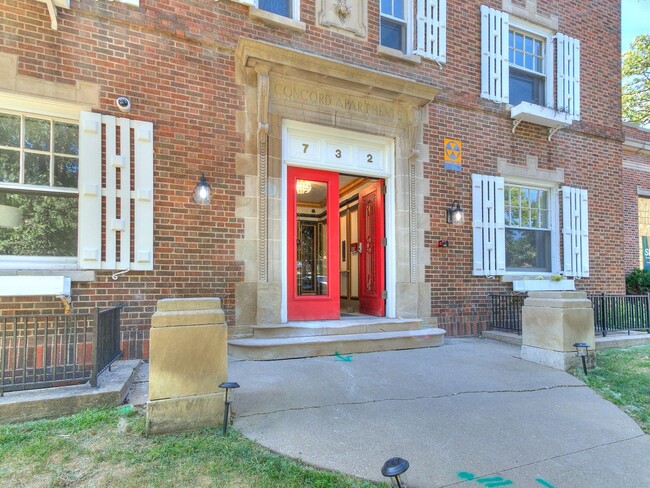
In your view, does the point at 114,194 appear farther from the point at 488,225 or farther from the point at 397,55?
the point at 488,225

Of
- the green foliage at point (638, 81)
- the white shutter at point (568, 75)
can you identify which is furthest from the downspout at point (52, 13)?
the green foliage at point (638, 81)

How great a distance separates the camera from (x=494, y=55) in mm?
7719

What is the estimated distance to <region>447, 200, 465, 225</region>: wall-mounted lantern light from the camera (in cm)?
709

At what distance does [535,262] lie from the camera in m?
8.28

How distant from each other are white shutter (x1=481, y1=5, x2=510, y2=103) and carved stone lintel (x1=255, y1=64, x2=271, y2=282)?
4.50 metres

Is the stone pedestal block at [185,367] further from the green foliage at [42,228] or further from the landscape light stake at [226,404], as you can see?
Answer: the green foliage at [42,228]

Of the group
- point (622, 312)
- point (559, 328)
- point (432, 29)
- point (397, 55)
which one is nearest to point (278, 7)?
point (397, 55)

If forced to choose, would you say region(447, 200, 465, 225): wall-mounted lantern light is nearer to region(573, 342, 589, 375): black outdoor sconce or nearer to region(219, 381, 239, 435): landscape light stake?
region(573, 342, 589, 375): black outdoor sconce

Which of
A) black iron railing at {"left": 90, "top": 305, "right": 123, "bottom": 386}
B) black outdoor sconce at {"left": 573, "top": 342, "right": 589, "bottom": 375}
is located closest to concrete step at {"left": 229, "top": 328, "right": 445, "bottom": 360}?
black iron railing at {"left": 90, "top": 305, "right": 123, "bottom": 386}

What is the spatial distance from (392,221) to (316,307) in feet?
6.68

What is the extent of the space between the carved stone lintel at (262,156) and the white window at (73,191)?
4.91 feet

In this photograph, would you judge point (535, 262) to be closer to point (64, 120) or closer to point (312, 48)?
point (312, 48)

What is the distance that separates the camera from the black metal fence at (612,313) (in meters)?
7.06

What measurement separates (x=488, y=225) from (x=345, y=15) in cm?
463
